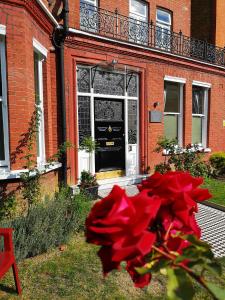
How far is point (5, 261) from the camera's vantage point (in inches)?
117

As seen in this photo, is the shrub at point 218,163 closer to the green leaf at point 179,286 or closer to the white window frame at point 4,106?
the white window frame at point 4,106

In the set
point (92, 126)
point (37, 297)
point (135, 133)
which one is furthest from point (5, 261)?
point (135, 133)

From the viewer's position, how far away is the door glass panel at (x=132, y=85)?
8.78 m

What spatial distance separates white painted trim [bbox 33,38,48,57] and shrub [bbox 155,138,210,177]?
14.1 ft

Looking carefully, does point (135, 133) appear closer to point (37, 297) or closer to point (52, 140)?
point (52, 140)

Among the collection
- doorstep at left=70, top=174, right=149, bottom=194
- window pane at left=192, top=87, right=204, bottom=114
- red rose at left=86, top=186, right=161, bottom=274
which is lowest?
doorstep at left=70, top=174, right=149, bottom=194

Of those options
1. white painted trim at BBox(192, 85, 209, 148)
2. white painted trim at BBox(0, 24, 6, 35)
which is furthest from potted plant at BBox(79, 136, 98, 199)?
white painted trim at BBox(192, 85, 209, 148)

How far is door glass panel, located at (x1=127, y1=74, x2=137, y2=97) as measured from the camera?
878 cm

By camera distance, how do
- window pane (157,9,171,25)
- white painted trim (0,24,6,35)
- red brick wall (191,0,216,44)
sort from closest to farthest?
white painted trim (0,24,6,35), window pane (157,9,171,25), red brick wall (191,0,216,44)

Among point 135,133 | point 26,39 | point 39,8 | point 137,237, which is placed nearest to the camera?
point 137,237

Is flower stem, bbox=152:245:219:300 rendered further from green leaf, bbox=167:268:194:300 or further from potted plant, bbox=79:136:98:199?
potted plant, bbox=79:136:98:199

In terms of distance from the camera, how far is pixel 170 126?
1027cm

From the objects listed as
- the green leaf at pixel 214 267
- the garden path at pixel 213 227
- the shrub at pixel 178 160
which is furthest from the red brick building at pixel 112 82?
the green leaf at pixel 214 267

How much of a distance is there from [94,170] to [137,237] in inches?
292
